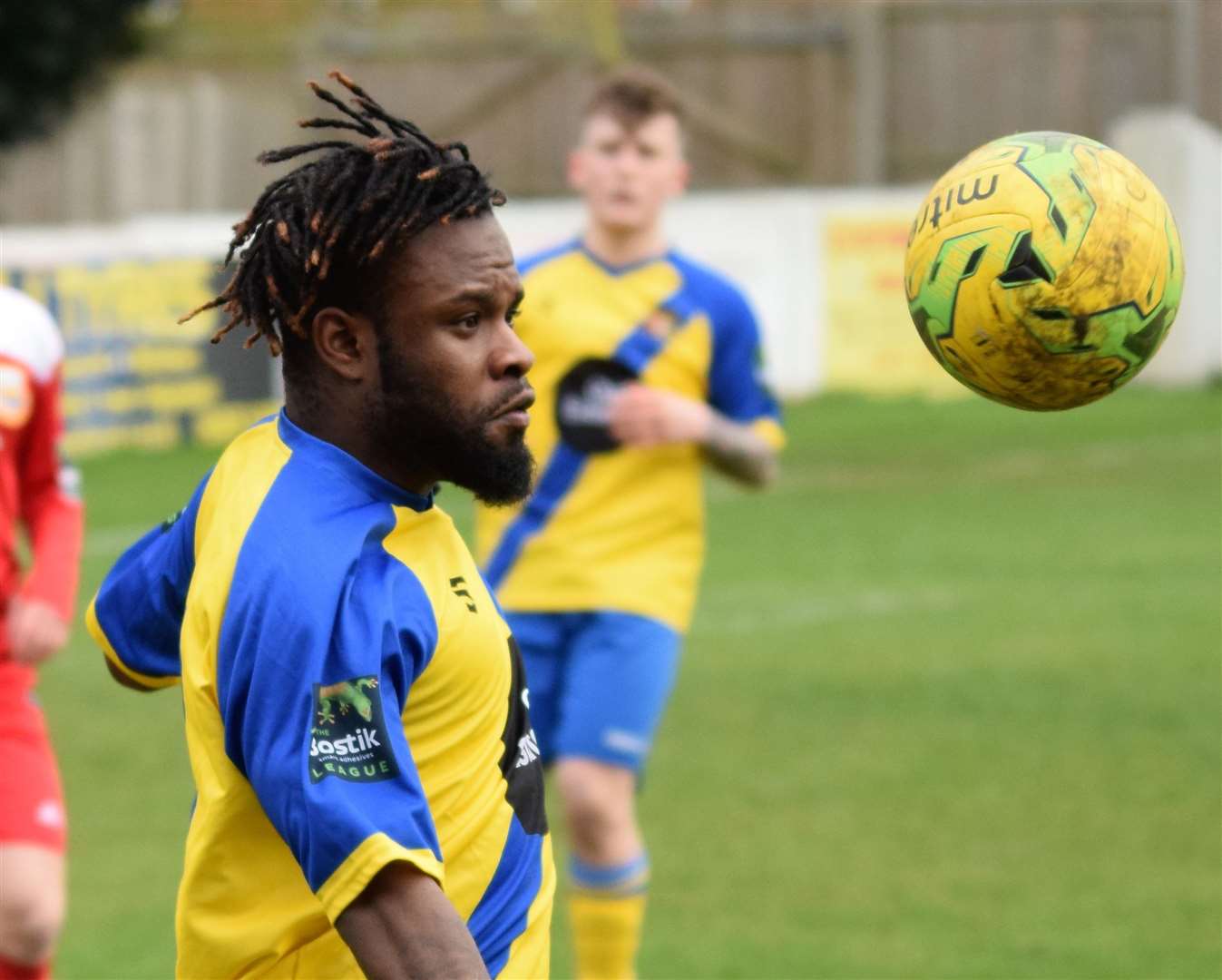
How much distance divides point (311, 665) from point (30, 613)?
264 centimetres

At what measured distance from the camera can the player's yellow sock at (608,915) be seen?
6.07m

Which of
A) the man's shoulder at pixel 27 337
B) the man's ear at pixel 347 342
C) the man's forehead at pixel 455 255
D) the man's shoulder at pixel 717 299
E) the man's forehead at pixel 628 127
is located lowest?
the man's shoulder at pixel 717 299

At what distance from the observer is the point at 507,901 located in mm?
3305

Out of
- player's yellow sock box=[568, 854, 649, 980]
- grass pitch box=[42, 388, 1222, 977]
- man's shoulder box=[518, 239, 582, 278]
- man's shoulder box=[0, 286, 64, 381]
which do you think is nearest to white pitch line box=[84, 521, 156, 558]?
grass pitch box=[42, 388, 1222, 977]

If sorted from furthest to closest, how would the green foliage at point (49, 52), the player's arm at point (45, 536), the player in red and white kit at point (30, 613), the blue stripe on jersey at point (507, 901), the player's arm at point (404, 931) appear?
the green foliage at point (49, 52), the player's arm at point (45, 536), the player in red and white kit at point (30, 613), the blue stripe on jersey at point (507, 901), the player's arm at point (404, 931)

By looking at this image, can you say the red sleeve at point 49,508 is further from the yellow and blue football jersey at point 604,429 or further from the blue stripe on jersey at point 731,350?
the blue stripe on jersey at point 731,350

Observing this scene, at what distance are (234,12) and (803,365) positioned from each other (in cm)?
1000

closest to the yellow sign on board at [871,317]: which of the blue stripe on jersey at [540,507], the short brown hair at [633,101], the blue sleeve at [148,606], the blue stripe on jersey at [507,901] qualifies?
the short brown hair at [633,101]

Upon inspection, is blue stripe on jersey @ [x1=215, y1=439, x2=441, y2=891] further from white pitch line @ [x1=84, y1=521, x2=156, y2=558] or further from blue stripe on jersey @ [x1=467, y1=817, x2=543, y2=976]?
white pitch line @ [x1=84, y1=521, x2=156, y2=558]

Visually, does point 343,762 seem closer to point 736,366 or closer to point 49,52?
point 736,366

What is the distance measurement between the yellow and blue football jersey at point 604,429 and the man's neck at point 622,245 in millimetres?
32

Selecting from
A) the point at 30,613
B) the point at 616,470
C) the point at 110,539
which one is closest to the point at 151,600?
the point at 30,613

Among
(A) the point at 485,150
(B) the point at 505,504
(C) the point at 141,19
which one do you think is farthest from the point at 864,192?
Result: (B) the point at 505,504

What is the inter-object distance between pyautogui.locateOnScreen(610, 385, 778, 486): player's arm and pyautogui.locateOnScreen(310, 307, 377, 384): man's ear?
3.16m
